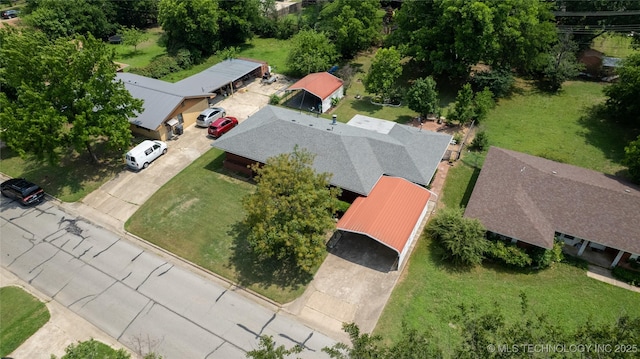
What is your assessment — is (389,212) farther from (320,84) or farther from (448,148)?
(320,84)

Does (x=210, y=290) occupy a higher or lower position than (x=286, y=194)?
lower

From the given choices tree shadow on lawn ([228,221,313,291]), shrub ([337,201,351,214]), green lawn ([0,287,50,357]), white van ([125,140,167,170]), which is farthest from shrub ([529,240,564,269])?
white van ([125,140,167,170])

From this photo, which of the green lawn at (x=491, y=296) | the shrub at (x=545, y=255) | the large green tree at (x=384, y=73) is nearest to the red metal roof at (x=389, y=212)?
the green lawn at (x=491, y=296)

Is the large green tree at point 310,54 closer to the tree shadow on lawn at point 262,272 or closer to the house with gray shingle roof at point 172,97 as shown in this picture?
the house with gray shingle roof at point 172,97

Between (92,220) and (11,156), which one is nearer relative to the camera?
(92,220)

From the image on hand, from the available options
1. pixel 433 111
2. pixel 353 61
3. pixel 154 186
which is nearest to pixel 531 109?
pixel 433 111

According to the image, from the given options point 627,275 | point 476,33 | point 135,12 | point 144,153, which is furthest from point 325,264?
point 135,12

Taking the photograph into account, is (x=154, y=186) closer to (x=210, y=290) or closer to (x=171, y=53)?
(x=210, y=290)
